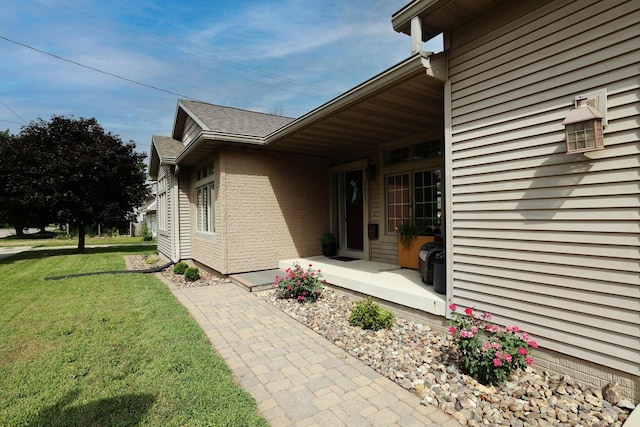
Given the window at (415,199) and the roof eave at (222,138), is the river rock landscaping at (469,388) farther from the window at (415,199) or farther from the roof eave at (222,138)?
the roof eave at (222,138)

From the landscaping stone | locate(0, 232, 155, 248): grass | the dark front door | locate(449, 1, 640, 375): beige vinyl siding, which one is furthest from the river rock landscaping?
locate(0, 232, 155, 248): grass

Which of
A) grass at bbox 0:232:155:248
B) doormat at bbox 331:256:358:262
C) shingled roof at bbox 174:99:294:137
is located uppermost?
shingled roof at bbox 174:99:294:137

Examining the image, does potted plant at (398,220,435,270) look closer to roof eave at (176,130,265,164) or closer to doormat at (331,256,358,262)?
doormat at (331,256,358,262)

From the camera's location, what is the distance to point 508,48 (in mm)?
3016

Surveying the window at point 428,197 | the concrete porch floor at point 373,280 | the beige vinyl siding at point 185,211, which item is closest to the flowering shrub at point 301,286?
the concrete porch floor at point 373,280

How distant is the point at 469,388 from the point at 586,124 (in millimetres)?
2292

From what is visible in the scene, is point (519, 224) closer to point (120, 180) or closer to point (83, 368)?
point (83, 368)

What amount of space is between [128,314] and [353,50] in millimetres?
15665

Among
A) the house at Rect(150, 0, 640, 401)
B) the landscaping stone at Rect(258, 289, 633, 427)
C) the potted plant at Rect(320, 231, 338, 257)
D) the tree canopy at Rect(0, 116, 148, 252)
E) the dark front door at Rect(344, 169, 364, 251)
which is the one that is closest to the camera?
the landscaping stone at Rect(258, 289, 633, 427)

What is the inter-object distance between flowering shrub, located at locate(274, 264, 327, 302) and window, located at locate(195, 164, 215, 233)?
11.0 ft

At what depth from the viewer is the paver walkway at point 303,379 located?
2.33 metres

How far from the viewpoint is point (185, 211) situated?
32.4ft

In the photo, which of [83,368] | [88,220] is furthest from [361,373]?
[88,220]

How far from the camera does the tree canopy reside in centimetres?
1270
